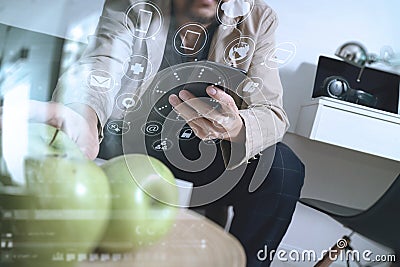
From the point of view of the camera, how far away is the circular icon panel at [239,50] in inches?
23.1

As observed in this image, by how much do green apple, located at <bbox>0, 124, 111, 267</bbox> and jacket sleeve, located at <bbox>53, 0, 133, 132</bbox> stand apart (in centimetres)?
8

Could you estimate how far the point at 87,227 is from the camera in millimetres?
496

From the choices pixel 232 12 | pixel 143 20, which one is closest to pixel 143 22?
pixel 143 20

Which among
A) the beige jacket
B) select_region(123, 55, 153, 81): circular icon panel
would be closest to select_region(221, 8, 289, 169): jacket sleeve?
the beige jacket

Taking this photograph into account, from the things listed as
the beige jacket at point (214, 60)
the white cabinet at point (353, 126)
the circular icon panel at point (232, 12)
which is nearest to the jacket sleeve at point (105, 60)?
the beige jacket at point (214, 60)

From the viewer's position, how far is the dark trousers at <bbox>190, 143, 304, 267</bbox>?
0.60 meters

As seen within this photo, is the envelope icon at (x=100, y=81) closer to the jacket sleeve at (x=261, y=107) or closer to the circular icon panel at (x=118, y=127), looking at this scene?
the circular icon panel at (x=118, y=127)

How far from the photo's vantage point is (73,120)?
0.53 meters

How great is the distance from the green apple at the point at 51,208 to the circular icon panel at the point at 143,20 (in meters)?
0.16

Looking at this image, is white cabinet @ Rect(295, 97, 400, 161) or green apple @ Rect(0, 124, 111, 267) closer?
green apple @ Rect(0, 124, 111, 267)

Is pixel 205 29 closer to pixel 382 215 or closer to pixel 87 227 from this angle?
pixel 87 227

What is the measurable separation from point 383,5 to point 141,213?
1.42ft

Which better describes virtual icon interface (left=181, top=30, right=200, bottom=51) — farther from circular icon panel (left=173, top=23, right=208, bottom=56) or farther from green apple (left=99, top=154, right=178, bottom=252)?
green apple (left=99, top=154, right=178, bottom=252)

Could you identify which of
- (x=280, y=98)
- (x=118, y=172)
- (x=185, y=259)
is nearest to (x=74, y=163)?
(x=118, y=172)
